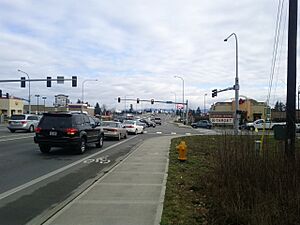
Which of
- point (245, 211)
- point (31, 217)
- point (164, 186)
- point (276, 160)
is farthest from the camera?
point (164, 186)

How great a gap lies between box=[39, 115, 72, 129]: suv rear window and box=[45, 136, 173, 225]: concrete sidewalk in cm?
609

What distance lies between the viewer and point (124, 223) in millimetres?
6266

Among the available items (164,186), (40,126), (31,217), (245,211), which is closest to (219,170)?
(164,186)

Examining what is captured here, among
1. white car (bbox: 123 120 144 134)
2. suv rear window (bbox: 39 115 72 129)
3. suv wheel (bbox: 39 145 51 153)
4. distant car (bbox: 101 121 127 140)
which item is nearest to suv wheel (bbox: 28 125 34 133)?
white car (bbox: 123 120 144 134)

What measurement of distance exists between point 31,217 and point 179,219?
2.62 meters

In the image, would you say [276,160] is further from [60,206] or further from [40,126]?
[40,126]

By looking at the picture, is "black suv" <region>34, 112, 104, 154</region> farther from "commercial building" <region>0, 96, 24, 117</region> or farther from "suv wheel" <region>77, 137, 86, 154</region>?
"commercial building" <region>0, 96, 24, 117</region>

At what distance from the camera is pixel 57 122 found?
17.7 meters

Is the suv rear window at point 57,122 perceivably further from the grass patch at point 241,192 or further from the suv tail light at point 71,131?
the grass patch at point 241,192

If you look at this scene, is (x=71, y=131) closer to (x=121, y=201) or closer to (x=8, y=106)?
(x=121, y=201)

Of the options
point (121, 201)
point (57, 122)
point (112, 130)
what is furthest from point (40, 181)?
point (112, 130)

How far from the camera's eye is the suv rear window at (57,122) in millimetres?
17598

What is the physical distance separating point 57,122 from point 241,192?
1214 cm

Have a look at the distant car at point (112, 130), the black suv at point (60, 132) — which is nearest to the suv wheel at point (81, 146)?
the black suv at point (60, 132)
